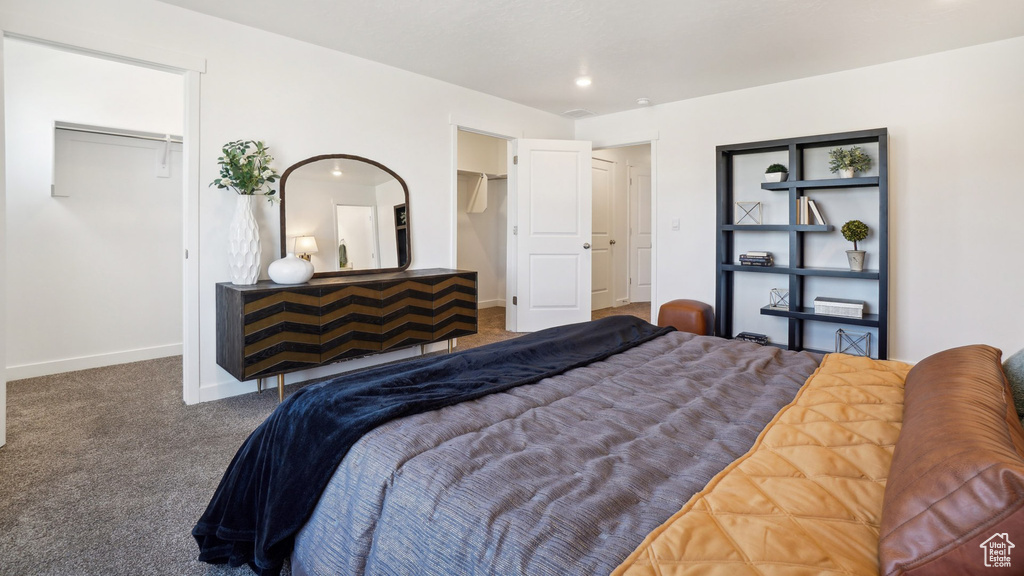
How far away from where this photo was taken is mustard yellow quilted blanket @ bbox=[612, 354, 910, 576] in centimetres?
77

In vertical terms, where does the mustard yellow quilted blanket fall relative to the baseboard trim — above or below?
above

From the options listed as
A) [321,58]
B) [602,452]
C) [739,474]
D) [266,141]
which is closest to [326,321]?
[266,141]

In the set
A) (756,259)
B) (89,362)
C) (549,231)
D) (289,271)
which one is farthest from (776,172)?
(89,362)

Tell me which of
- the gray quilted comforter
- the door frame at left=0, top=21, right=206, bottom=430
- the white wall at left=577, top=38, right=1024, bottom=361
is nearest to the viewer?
the gray quilted comforter

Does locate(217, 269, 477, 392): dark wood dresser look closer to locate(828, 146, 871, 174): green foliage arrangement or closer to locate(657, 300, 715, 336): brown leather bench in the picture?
locate(657, 300, 715, 336): brown leather bench

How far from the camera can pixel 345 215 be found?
13.3ft

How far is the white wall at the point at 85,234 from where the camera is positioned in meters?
3.70

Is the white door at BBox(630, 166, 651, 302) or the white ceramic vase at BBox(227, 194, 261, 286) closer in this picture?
the white ceramic vase at BBox(227, 194, 261, 286)

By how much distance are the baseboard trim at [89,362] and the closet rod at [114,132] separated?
172cm

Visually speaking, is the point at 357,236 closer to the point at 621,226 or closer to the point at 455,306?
the point at 455,306

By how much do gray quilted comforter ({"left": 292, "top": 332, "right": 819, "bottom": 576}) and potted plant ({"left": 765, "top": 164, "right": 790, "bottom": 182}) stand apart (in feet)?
10.5

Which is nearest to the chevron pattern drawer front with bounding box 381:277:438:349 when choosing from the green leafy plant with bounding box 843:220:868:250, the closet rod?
the closet rod

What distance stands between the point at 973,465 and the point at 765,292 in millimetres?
4386

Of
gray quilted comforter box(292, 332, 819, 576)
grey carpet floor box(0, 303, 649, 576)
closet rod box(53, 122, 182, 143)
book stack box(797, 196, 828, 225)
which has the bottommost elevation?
grey carpet floor box(0, 303, 649, 576)
